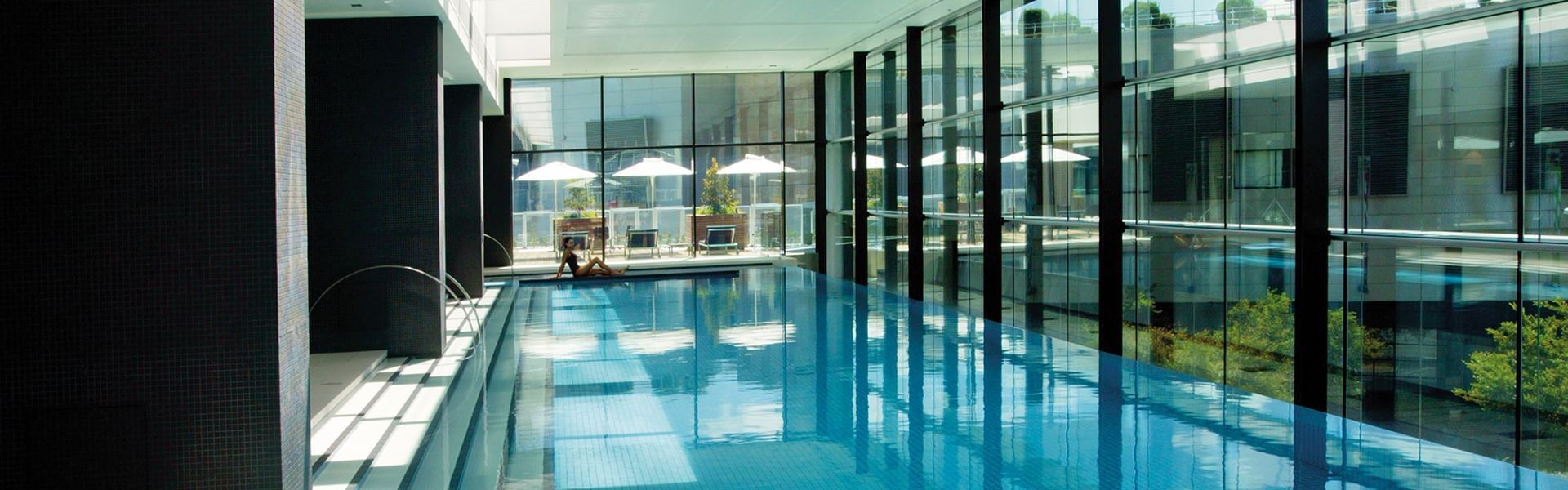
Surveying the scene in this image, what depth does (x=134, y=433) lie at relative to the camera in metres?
4.03

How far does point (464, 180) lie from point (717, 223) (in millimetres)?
7608

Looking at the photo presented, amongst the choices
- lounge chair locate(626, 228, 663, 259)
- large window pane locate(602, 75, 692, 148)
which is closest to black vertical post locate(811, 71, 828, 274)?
large window pane locate(602, 75, 692, 148)

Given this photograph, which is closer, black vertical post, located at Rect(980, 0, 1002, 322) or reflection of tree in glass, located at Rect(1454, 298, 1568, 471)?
reflection of tree in glass, located at Rect(1454, 298, 1568, 471)

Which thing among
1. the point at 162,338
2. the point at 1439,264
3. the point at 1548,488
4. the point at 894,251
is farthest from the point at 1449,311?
the point at 162,338

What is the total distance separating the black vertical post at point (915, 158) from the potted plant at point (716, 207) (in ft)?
22.1

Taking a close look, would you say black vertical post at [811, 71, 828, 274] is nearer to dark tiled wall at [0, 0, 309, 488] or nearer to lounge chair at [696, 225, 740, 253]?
lounge chair at [696, 225, 740, 253]

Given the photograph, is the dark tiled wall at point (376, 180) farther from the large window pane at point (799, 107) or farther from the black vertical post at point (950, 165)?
the large window pane at point (799, 107)

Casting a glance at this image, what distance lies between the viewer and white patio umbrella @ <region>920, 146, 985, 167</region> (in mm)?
14180

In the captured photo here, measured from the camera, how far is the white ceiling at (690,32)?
39.3 ft

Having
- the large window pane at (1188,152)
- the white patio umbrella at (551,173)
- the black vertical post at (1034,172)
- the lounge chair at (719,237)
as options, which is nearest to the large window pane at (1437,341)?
the large window pane at (1188,152)

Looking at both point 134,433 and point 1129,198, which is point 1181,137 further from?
point 134,433

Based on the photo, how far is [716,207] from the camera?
2081 centimetres

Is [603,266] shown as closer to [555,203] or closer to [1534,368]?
[555,203]

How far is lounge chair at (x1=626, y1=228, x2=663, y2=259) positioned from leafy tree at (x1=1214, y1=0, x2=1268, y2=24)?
436 inches
